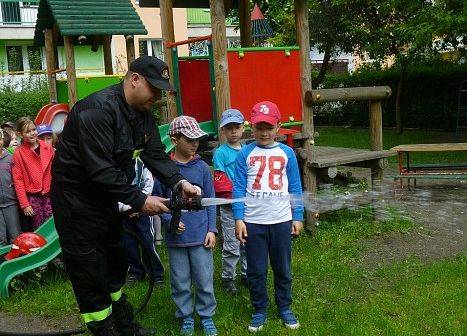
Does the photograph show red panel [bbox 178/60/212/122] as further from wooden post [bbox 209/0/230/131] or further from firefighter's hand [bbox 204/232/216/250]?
firefighter's hand [bbox 204/232/216/250]

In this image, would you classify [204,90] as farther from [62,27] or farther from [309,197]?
[62,27]

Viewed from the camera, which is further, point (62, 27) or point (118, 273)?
point (62, 27)

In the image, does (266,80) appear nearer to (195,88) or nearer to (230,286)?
(195,88)

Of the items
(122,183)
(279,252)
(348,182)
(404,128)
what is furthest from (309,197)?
(404,128)

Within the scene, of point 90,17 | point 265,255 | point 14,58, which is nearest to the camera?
point 265,255

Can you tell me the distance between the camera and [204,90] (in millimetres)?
8602

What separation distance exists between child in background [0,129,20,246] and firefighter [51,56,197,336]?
2934 mm

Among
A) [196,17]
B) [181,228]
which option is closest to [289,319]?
[181,228]

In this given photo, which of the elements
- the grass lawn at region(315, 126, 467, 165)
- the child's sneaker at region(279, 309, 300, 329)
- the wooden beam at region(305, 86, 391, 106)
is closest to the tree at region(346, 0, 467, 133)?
the grass lawn at region(315, 126, 467, 165)

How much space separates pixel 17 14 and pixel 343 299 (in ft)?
98.3

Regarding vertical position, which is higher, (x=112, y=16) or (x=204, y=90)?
(x=112, y=16)

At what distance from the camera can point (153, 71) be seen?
3582mm

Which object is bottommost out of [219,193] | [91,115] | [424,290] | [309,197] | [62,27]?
[424,290]

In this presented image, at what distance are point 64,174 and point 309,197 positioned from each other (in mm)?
4335
